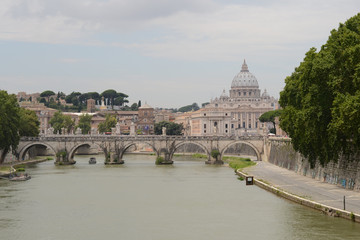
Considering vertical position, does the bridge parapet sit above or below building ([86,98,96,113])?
below

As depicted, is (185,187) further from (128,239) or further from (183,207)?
(128,239)

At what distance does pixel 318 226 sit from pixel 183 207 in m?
9.85

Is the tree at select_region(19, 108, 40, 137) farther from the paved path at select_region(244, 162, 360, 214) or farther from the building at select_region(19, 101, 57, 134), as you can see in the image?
the building at select_region(19, 101, 57, 134)

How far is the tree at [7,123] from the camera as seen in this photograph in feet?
213

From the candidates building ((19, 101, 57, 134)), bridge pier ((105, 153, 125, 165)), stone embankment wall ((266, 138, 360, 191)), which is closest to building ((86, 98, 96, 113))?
building ((19, 101, 57, 134))

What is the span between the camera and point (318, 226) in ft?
99.9

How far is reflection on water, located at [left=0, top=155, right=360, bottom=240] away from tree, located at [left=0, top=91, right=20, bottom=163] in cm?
1240

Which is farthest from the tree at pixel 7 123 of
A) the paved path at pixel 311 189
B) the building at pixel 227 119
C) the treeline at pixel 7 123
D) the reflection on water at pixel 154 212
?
the building at pixel 227 119

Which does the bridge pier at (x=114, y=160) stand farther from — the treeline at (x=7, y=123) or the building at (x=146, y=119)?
the building at (x=146, y=119)

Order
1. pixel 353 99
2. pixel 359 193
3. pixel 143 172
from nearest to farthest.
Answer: pixel 353 99
pixel 359 193
pixel 143 172

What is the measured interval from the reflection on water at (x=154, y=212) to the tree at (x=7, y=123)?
40.7ft

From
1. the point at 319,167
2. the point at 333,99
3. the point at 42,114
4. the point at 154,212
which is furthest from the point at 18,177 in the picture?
the point at 42,114

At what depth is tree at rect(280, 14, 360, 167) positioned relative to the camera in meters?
34.3

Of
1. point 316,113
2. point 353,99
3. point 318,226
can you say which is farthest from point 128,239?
point 316,113
